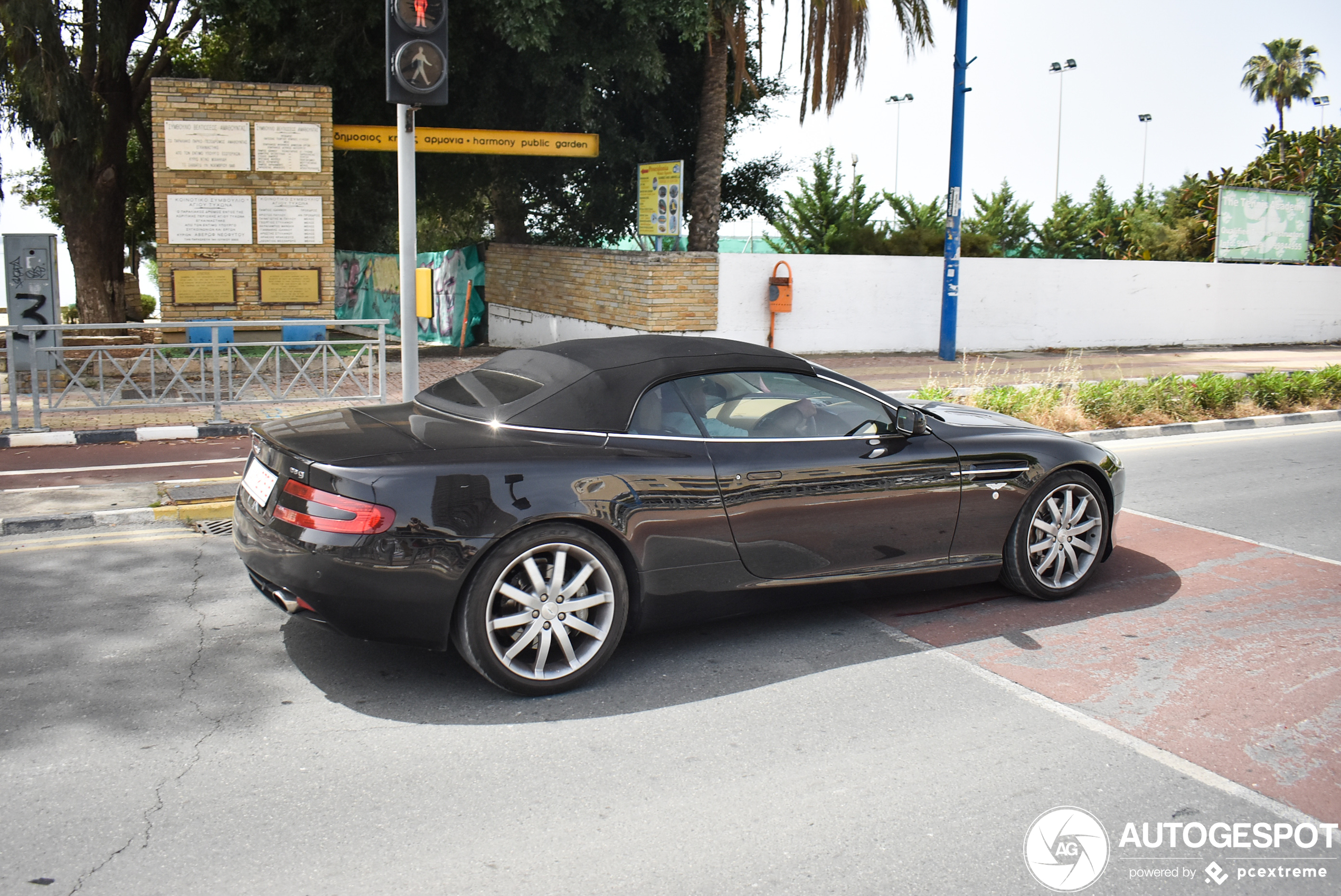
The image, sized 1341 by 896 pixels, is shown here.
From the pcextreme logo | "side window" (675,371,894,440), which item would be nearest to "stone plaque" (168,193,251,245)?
"side window" (675,371,894,440)

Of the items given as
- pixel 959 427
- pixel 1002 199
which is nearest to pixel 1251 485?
pixel 959 427

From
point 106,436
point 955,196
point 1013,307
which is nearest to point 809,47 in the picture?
point 955,196

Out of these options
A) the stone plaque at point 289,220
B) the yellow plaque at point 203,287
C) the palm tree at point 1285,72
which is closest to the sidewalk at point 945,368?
the stone plaque at point 289,220

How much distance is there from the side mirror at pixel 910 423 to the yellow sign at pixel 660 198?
43.1 feet

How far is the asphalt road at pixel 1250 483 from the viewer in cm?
779

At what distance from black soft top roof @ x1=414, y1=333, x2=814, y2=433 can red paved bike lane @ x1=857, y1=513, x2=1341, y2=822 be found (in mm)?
1580

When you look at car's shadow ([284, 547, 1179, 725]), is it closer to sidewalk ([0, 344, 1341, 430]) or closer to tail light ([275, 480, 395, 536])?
tail light ([275, 480, 395, 536])

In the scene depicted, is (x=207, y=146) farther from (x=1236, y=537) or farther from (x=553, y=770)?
(x=553, y=770)

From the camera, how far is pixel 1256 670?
497cm

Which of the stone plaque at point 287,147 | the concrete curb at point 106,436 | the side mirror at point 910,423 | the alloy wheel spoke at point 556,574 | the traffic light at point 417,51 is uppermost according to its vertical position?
the stone plaque at point 287,147

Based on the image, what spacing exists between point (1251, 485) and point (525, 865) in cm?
802

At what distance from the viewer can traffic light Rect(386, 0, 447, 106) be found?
7508 mm

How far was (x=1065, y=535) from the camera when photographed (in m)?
5.96
